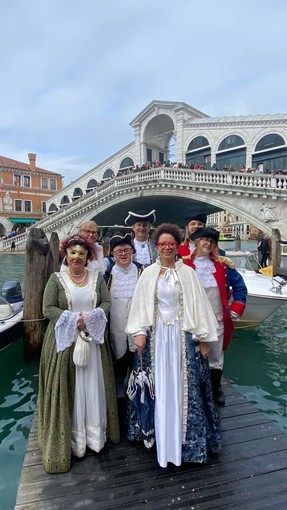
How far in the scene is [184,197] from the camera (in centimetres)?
1866

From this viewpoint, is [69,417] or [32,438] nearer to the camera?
[69,417]

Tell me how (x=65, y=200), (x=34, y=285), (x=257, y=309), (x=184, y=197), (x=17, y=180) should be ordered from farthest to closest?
(x=65, y=200)
(x=17, y=180)
(x=184, y=197)
(x=257, y=309)
(x=34, y=285)

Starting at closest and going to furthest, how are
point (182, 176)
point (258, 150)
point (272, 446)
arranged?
1. point (272, 446)
2. point (182, 176)
3. point (258, 150)

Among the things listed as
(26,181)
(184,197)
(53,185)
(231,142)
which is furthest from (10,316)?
(53,185)

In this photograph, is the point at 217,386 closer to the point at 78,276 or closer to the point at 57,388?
the point at 57,388

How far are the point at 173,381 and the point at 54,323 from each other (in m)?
0.86

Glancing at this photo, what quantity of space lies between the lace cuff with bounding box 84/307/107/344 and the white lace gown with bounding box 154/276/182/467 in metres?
0.38

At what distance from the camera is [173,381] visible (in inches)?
82.9

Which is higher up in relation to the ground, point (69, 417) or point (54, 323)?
point (54, 323)

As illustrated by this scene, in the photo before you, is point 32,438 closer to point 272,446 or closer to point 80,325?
point 80,325

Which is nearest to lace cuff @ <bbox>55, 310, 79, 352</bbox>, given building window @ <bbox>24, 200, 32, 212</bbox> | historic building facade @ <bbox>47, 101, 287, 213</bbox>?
historic building facade @ <bbox>47, 101, 287, 213</bbox>

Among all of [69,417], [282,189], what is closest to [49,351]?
[69,417]

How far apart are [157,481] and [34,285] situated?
368cm

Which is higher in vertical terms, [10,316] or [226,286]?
[226,286]
